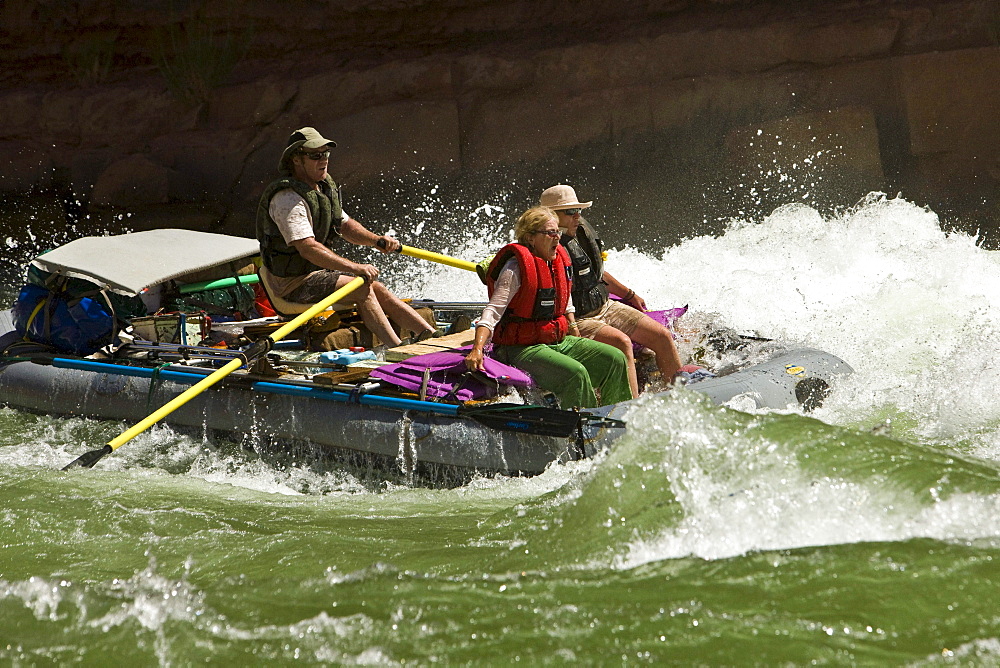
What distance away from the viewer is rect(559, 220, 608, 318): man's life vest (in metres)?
4.96

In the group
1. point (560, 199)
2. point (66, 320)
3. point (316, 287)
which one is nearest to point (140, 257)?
point (66, 320)

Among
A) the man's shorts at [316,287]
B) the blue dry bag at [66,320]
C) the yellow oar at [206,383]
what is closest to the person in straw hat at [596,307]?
the yellow oar at [206,383]

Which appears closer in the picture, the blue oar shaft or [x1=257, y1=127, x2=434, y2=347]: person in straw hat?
the blue oar shaft

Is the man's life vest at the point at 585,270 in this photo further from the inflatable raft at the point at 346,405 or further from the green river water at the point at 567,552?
the green river water at the point at 567,552

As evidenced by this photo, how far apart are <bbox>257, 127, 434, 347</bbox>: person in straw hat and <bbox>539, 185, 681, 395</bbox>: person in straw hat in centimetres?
93

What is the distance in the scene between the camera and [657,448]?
361cm

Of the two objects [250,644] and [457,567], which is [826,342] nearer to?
[457,567]

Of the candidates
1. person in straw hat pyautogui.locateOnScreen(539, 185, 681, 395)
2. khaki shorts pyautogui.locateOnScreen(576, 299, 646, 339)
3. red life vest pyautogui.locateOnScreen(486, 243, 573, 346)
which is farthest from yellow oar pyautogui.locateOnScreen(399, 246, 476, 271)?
red life vest pyautogui.locateOnScreen(486, 243, 573, 346)

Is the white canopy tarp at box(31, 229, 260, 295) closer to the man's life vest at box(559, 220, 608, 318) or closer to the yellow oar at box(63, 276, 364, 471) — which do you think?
the yellow oar at box(63, 276, 364, 471)

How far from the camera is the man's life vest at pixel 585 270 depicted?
496cm

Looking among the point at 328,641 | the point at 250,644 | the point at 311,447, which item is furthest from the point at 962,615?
the point at 311,447

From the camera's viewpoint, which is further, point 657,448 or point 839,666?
point 657,448

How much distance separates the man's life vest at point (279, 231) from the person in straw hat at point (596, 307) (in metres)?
1.26

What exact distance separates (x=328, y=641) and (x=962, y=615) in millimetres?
1717
